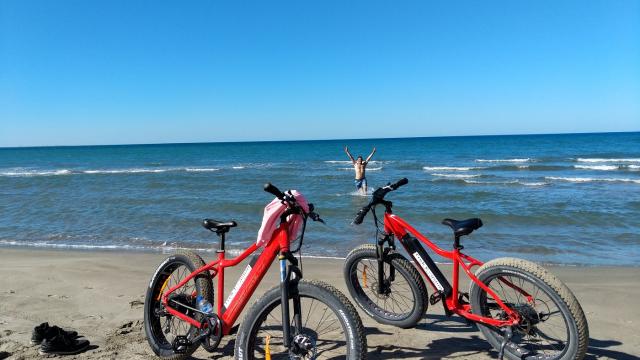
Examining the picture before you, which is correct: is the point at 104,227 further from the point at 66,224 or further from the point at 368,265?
the point at 368,265

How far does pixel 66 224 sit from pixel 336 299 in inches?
461

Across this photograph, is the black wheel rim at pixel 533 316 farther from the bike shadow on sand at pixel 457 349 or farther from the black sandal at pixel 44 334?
the black sandal at pixel 44 334

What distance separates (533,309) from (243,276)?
221cm

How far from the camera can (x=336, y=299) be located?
108 inches

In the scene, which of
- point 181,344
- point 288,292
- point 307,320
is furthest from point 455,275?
point 181,344

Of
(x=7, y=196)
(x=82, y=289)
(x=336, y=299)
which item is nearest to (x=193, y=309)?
(x=336, y=299)

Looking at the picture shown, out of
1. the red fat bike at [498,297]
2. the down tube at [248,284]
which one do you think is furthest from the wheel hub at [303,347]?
the red fat bike at [498,297]

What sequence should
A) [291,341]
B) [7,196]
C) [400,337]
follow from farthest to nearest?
1. [7,196]
2. [400,337]
3. [291,341]

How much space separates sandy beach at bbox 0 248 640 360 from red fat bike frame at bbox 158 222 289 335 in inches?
22.8

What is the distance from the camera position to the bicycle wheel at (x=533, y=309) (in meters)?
3.06

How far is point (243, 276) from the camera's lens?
3305 mm

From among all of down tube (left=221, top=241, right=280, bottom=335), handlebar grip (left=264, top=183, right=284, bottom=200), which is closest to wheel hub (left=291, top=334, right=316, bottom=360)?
down tube (left=221, top=241, right=280, bottom=335)

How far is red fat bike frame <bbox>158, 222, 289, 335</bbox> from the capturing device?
306cm

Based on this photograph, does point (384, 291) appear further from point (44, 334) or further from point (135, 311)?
point (44, 334)
